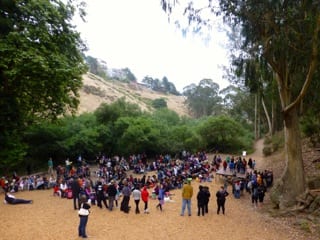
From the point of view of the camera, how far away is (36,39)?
61.0 ft

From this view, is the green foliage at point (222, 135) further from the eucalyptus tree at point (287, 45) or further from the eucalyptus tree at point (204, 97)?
the eucalyptus tree at point (204, 97)

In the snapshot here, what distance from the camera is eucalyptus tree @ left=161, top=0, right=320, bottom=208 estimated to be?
45.5ft

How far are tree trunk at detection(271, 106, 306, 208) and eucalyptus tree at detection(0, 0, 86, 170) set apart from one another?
11918 mm

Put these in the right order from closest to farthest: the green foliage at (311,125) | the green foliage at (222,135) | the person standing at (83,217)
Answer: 1. the person standing at (83,217)
2. the green foliage at (311,125)
3. the green foliage at (222,135)

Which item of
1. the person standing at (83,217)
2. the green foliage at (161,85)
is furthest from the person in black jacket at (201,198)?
the green foliage at (161,85)

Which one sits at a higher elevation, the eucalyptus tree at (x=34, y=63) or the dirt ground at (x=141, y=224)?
the eucalyptus tree at (x=34, y=63)

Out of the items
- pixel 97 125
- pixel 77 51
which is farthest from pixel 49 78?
pixel 97 125

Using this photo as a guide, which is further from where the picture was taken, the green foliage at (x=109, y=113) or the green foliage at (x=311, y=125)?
the green foliage at (x=109, y=113)

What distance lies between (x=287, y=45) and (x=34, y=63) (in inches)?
480

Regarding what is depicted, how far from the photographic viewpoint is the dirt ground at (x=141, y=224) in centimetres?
1150

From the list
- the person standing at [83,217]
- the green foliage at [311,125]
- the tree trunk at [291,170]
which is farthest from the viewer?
the green foliage at [311,125]

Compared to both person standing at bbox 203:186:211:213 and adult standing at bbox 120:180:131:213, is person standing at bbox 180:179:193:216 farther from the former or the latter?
adult standing at bbox 120:180:131:213

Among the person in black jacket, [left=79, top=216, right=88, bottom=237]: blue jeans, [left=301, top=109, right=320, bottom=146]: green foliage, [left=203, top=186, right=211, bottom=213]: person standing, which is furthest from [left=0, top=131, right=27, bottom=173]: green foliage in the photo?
[left=301, top=109, right=320, bottom=146]: green foliage

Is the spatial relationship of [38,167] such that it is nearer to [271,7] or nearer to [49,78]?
[49,78]
